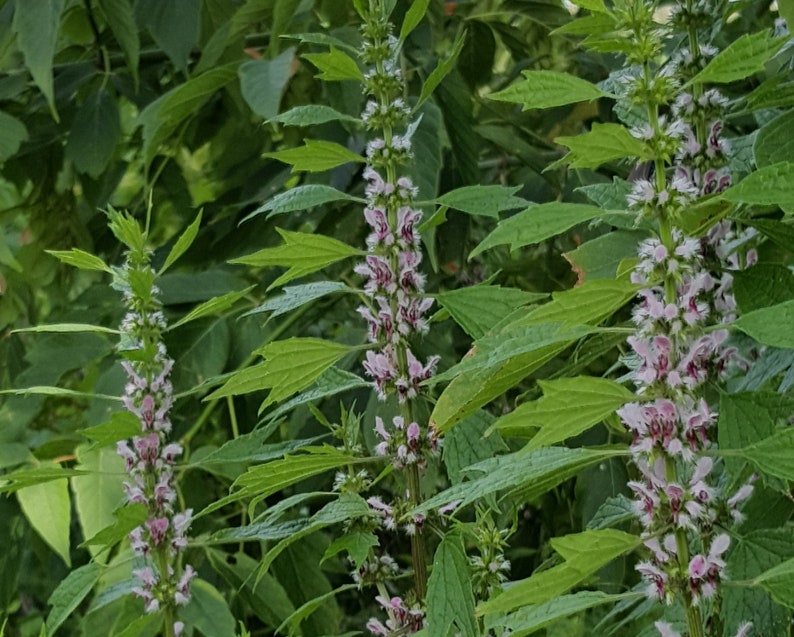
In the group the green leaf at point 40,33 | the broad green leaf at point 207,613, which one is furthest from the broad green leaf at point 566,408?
the green leaf at point 40,33

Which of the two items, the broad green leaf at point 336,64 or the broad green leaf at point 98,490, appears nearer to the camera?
the broad green leaf at point 336,64

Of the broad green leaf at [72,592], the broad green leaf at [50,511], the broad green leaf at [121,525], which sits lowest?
the broad green leaf at [72,592]

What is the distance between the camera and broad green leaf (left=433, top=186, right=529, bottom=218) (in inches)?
15.6

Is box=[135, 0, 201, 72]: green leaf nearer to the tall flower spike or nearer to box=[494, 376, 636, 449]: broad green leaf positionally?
the tall flower spike

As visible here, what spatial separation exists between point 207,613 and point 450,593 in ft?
0.87

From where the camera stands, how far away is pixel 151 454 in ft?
1.54

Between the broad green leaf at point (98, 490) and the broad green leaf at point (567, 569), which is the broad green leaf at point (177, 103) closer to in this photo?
the broad green leaf at point (98, 490)

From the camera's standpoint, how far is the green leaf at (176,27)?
81 centimetres

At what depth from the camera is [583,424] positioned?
28cm

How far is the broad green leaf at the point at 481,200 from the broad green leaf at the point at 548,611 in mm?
152

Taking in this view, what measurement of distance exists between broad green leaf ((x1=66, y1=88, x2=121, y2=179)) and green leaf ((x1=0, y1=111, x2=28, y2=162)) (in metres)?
0.07

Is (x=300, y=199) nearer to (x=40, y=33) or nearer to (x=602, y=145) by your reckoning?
(x=602, y=145)

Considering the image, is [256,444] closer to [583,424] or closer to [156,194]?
[583,424]

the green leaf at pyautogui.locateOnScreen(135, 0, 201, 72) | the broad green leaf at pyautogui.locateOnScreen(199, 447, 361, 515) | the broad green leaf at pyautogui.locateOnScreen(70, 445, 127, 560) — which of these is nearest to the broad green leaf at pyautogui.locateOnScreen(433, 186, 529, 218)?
the broad green leaf at pyautogui.locateOnScreen(199, 447, 361, 515)
